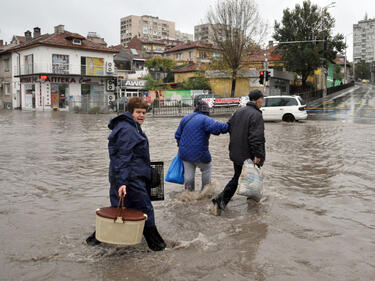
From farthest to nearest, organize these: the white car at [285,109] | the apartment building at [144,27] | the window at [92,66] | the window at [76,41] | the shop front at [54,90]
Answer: the apartment building at [144,27] → the window at [92,66] → the window at [76,41] → the shop front at [54,90] → the white car at [285,109]

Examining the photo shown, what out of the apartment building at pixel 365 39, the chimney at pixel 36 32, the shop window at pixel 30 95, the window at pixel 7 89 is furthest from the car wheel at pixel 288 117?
the apartment building at pixel 365 39

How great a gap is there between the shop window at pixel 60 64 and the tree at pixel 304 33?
23496 mm

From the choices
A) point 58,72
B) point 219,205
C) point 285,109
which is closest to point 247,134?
point 219,205

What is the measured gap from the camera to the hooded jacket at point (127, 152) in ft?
12.8

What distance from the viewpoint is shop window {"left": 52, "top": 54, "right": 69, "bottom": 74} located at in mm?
40172

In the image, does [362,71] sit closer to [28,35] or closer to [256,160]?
[28,35]

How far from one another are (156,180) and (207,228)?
120 centimetres

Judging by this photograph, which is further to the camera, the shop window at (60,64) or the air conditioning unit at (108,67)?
the air conditioning unit at (108,67)

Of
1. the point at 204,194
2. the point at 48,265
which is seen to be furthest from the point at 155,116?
the point at 48,265

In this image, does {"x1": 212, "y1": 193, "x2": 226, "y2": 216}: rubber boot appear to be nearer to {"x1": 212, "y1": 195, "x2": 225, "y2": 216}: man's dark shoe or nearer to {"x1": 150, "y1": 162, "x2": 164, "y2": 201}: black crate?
{"x1": 212, "y1": 195, "x2": 225, "y2": 216}: man's dark shoe

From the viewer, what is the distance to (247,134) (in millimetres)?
5461

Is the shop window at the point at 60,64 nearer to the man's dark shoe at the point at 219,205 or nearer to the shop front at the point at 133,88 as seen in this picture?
the shop front at the point at 133,88

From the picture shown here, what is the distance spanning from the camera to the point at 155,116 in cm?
3075

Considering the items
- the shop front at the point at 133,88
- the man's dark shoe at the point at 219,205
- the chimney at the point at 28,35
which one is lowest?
the man's dark shoe at the point at 219,205
